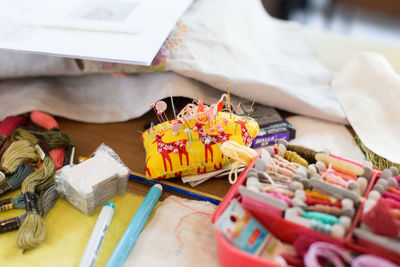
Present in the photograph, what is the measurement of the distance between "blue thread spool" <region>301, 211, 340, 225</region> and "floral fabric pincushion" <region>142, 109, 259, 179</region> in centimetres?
21

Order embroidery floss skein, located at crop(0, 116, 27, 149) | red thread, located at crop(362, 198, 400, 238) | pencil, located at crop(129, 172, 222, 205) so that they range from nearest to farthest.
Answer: red thread, located at crop(362, 198, 400, 238), pencil, located at crop(129, 172, 222, 205), embroidery floss skein, located at crop(0, 116, 27, 149)

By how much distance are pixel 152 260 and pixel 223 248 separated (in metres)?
0.12

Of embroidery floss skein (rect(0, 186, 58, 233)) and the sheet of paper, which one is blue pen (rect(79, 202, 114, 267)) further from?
the sheet of paper

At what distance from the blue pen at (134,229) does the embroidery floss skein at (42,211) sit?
0.16m

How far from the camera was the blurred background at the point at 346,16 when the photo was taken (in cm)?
228

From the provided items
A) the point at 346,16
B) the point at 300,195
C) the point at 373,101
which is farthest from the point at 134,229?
the point at 346,16

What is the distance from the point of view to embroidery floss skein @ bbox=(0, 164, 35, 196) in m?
0.70

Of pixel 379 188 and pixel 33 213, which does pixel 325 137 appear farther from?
pixel 33 213

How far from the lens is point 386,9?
2205 millimetres

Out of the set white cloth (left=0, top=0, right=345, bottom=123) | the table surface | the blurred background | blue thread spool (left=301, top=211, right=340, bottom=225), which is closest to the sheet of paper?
white cloth (left=0, top=0, right=345, bottom=123)

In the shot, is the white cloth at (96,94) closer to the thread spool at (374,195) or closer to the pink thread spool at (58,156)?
the pink thread spool at (58,156)

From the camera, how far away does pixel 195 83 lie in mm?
878

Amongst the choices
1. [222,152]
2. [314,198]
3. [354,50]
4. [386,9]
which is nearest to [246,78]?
[222,152]

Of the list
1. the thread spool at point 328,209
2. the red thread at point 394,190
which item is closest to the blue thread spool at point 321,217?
the thread spool at point 328,209
